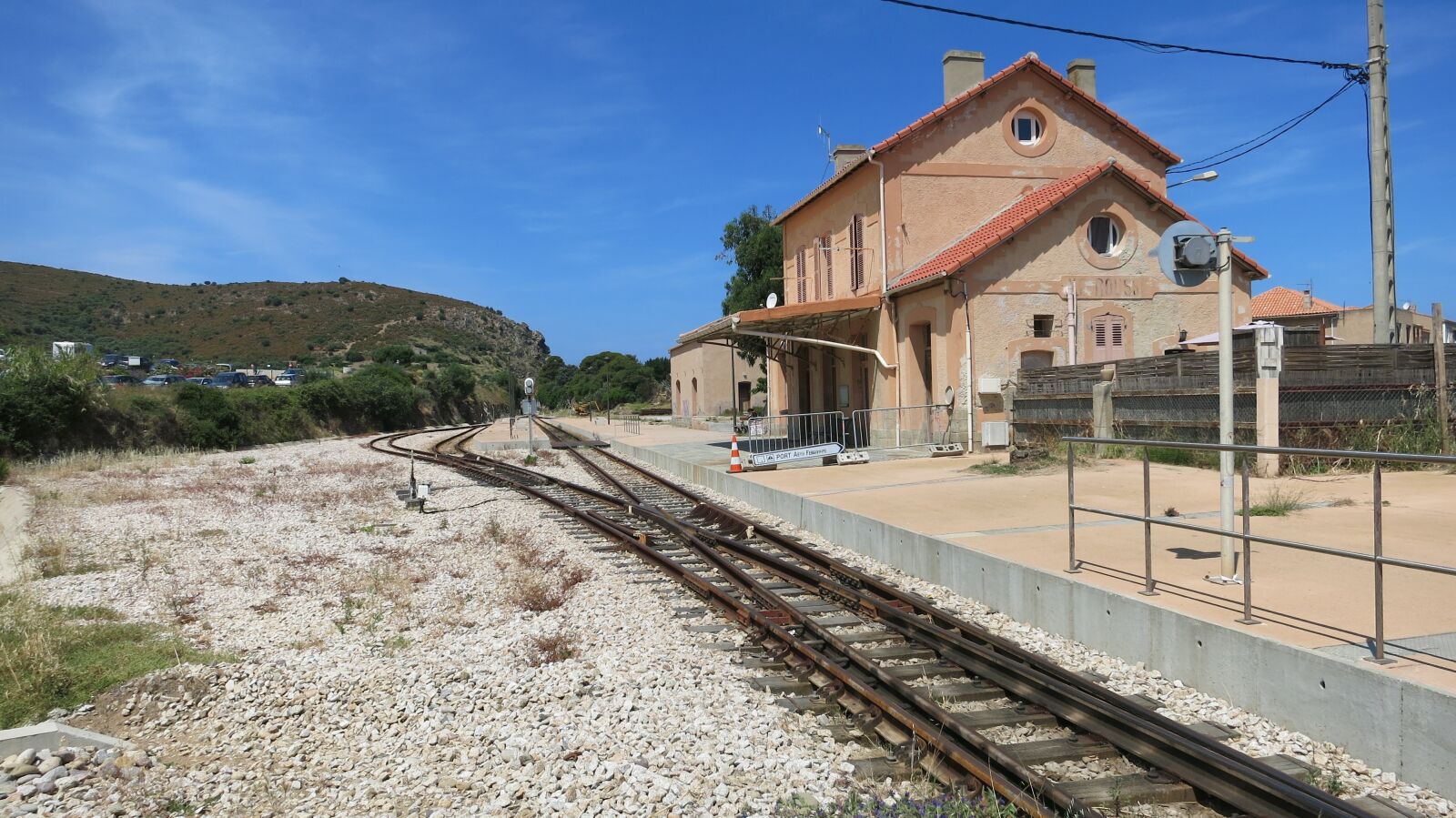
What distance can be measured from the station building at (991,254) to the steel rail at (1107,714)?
12.8m

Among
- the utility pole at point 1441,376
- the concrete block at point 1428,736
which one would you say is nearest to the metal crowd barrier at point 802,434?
the utility pole at point 1441,376

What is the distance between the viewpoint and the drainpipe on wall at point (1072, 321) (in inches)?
785

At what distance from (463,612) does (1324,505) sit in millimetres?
9133

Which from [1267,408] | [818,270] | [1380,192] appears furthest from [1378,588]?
[818,270]

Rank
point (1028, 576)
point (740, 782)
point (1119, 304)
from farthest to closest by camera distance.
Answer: point (1119, 304) < point (1028, 576) < point (740, 782)

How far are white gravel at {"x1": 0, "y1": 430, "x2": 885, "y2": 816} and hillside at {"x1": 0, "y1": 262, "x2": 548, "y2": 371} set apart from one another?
70295 millimetres

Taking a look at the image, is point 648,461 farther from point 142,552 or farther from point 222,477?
point 142,552

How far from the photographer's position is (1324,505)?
9867 millimetres

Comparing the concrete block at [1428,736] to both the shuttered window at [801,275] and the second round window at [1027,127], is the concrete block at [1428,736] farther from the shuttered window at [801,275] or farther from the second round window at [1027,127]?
the shuttered window at [801,275]

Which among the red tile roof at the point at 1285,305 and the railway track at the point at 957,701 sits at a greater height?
the red tile roof at the point at 1285,305

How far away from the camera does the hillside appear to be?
76962 mm

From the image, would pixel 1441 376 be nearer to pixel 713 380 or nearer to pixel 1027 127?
pixel 1027 127

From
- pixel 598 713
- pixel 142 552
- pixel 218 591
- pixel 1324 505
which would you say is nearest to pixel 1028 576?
pixel 598 713

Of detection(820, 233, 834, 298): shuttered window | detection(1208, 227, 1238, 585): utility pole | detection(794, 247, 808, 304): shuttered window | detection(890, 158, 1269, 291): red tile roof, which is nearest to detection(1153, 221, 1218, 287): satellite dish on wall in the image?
detection(1208, 227, 1238, 585): utility pole
